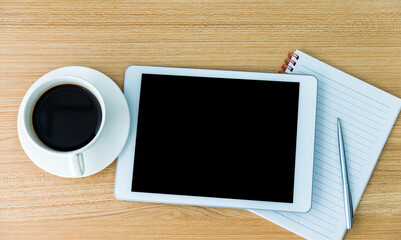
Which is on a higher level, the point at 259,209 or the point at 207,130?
the point at 207,130

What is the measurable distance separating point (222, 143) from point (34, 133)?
0.29 m

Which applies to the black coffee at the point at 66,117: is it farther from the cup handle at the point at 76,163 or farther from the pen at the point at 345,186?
the pen at the point at 345,186

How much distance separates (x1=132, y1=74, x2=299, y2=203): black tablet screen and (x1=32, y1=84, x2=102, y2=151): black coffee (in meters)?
0.08

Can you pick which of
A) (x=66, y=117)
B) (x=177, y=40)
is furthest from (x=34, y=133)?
(x=177, y=40)

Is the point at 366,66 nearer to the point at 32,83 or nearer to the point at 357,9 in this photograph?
the point at 357,9

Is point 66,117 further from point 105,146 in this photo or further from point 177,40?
point 177,40

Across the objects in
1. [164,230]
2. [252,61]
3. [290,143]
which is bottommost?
[164,230]

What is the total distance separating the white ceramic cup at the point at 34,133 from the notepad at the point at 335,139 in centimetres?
29

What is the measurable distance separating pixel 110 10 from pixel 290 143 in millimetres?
387

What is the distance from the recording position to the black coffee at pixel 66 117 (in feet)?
1.73

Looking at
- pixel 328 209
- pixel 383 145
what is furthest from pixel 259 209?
pixel 383 145

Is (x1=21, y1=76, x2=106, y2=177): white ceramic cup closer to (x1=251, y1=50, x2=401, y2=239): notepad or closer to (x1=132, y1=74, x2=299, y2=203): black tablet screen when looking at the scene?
(x1=132, y1=74, x2=299, y2=203): black tablet screen

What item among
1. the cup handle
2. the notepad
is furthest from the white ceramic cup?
the notepad

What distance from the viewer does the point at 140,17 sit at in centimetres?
61
